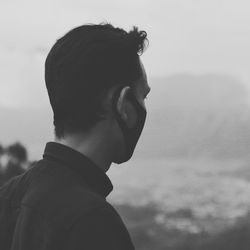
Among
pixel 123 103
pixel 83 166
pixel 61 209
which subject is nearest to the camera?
pixel 61 209

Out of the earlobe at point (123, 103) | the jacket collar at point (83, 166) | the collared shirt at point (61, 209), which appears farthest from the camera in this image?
the earlobe at point (123, 103)

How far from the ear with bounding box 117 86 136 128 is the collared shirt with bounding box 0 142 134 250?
0.92 ft

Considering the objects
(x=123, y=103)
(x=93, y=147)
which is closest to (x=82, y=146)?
(x=93, y=147)

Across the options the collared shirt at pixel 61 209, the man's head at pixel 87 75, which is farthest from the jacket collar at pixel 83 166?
the man's head at pixel 87 75

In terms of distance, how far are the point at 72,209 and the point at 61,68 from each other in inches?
27.7

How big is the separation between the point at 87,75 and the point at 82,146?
1.06 ft

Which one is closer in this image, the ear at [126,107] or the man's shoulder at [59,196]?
the man's shoulder at [59,196]

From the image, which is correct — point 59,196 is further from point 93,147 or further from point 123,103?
point 123,103

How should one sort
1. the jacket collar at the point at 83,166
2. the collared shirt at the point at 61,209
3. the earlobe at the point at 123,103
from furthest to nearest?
1. the earlobe at the point at 123,103
2. the jacket collar at the point at 83,166
3. the collared shirt at the point at 61,209

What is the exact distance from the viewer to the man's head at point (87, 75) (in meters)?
2.60

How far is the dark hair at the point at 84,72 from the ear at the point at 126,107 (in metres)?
0.08

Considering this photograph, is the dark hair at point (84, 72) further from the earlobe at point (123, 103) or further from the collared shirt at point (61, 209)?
the collared shirt at point (61, 209)

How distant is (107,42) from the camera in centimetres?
269

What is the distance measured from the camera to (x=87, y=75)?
261 cm
